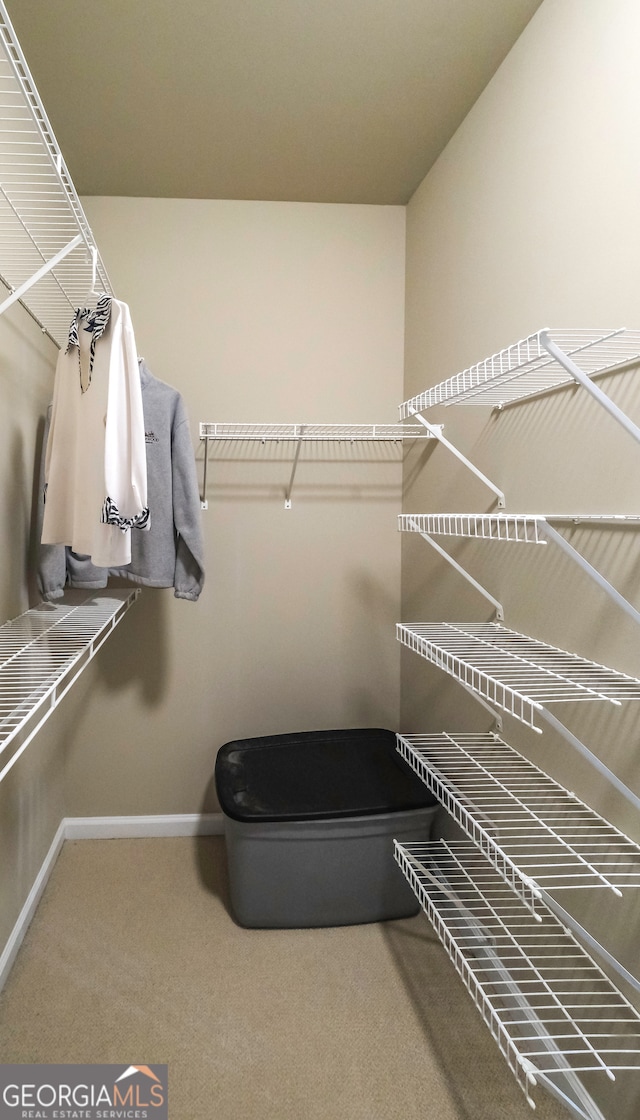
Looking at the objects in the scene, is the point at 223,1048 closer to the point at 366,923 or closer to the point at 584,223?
the point at 366,923

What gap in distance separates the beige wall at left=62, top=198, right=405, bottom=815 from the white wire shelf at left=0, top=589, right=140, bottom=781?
49cm

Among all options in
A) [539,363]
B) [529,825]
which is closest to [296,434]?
[539,363]

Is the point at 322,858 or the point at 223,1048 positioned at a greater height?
the point at 322,858

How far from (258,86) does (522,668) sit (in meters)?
1.74

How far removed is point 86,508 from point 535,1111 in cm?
166

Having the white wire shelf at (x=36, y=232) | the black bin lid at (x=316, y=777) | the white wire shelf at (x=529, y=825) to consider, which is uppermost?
the white wire shelf at (x=36, y=232)

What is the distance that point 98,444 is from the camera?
1662 millimetres

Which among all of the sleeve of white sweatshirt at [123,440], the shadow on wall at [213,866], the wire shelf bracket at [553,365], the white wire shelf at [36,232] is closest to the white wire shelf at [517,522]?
the wire shelf bracket at [553,365]

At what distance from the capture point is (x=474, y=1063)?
1588 millimetres

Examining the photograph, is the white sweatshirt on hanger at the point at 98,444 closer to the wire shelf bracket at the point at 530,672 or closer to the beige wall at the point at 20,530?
the beige wall at the point at 20,530

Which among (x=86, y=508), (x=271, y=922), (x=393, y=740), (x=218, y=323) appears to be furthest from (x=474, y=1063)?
(x=218, y=323)

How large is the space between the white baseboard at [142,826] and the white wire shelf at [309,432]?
148 centimetres

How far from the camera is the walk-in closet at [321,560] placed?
1385 mm

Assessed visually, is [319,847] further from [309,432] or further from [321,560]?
[309,432]
